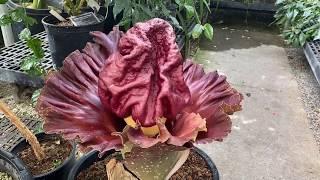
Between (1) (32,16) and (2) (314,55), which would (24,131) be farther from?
(2) (314,55)

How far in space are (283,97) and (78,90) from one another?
1656mm

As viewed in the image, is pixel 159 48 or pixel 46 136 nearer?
pixel 159 48

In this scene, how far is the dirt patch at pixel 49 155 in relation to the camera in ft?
3.91

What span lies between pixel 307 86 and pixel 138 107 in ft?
6.21

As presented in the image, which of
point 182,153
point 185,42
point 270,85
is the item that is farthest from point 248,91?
point 182,153

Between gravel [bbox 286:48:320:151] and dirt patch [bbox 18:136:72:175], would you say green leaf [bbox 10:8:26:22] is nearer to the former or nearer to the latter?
dirt patch [bbox 18:136:72:175]

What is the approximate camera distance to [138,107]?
74 cm

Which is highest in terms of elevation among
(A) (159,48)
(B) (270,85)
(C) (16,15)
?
(A) (159,48)

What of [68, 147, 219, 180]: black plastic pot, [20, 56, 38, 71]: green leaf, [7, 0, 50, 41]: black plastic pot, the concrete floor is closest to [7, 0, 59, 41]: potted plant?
[7, 0, 50, 41]: black plastic pot

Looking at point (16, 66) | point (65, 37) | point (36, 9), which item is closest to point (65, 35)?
point (65, 37)

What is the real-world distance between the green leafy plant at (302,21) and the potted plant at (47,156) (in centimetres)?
192

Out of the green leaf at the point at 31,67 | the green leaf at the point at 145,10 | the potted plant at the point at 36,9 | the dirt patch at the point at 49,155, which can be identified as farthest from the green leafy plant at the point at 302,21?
the dirt patch at the point at 49,155

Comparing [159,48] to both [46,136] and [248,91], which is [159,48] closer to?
[46,136]

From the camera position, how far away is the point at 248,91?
229 cm
